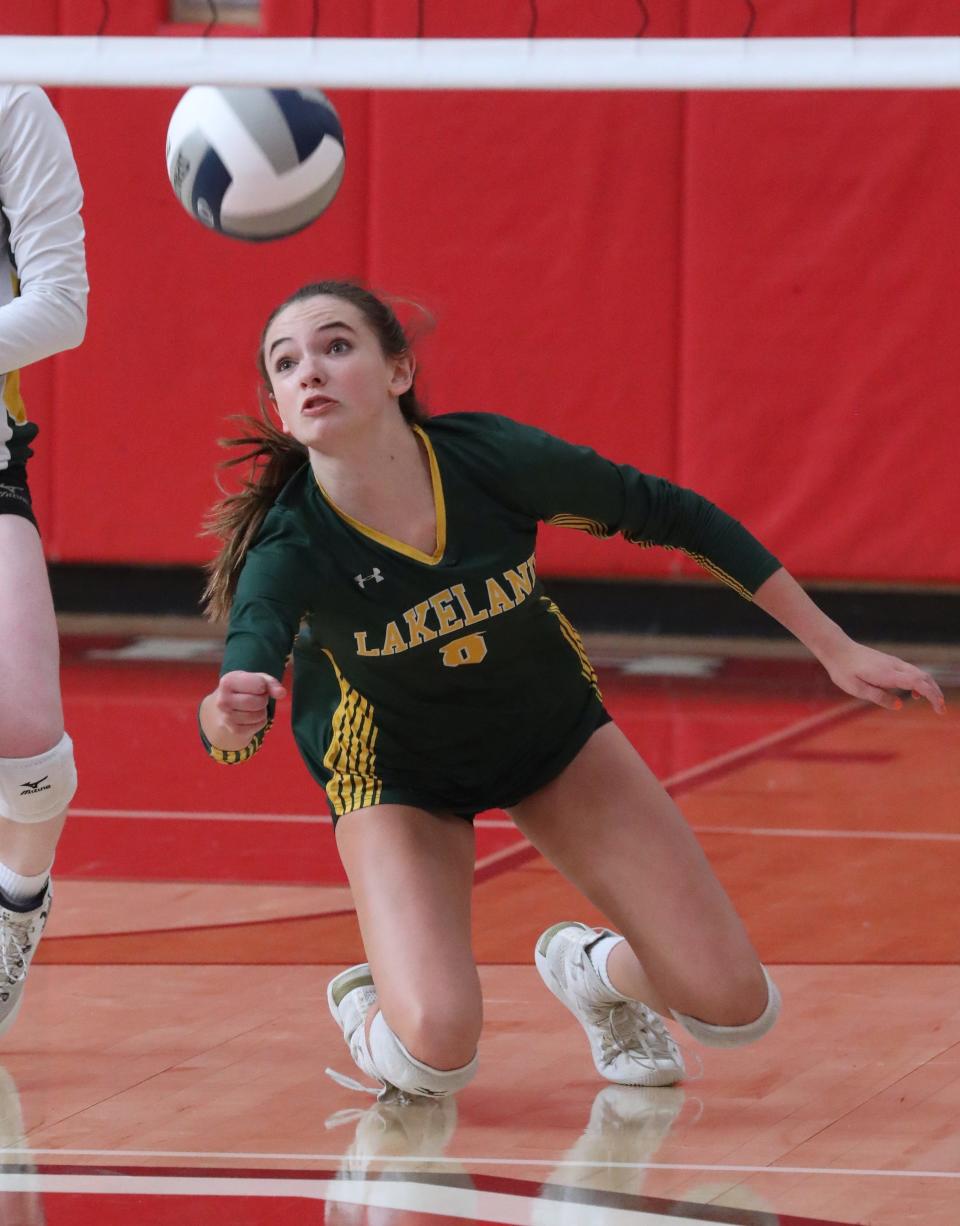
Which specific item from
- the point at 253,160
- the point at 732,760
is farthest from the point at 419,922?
the point at 732,760

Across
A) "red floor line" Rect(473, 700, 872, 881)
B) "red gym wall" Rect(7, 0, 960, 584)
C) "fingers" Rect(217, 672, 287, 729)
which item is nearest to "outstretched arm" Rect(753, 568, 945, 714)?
"fingers" Rect(217, 672, 287, 729)

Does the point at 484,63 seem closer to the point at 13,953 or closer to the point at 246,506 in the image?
the point at 246,506

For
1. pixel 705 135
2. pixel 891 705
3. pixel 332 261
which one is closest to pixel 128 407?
pixel 332 261

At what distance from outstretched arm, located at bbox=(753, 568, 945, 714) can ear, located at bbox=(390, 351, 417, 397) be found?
653mm

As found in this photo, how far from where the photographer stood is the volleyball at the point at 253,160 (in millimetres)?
3559

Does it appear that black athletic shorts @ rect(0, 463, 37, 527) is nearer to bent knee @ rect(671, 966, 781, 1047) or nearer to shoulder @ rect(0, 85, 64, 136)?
shoulder @ rect(0, 85, 64, 136)

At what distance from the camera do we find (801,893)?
171 inches

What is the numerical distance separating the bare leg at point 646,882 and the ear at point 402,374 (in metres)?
0.65

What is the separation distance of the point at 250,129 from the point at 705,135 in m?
4.35

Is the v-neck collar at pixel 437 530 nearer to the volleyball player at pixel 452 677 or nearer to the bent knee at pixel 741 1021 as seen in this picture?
the volleyball player at pixel 452 677

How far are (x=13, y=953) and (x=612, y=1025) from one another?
0.99 metres

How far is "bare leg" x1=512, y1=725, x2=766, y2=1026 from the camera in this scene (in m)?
3.02

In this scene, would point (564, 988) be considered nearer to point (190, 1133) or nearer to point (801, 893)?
point (190, 1133)

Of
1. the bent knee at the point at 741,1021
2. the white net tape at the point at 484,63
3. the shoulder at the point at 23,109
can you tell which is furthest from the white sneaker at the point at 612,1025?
the shoulder at the point at 23,109
